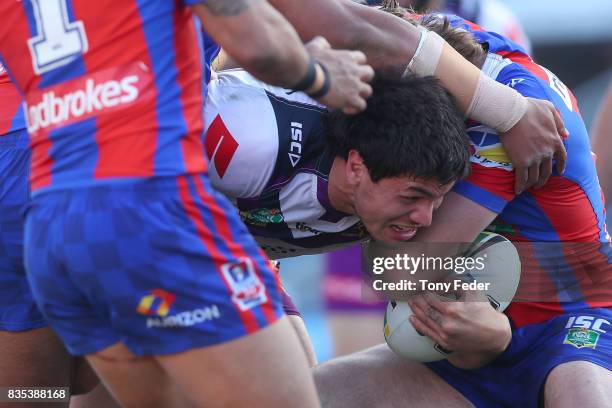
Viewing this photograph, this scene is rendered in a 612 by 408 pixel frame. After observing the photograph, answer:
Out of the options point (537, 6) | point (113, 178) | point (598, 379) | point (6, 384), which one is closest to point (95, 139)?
point (113, 178)

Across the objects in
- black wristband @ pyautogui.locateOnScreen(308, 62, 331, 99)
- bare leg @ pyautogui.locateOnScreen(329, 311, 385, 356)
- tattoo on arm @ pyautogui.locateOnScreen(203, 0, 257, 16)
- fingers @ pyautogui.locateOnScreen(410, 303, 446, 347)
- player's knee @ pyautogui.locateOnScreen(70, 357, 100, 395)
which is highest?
tattoo on arm @ pyautogui.locateOnScreen(203, 0, 257, 16)

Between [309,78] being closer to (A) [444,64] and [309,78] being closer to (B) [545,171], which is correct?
(A) [444,64]

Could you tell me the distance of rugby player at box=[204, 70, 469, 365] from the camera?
11.2 feet

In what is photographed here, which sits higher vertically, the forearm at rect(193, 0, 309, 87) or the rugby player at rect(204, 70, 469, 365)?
the forearm at rect(193, 0, 309, 87)

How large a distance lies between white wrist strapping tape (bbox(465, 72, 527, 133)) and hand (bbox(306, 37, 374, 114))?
0.74m

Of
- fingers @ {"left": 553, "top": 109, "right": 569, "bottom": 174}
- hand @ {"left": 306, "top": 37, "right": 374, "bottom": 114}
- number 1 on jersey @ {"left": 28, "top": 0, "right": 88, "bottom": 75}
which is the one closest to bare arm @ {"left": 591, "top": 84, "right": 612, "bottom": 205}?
fingers @ {"left": 553, "top": 109, "right": 569, "bottom": 174}

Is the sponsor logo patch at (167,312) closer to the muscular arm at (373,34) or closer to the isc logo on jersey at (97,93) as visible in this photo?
the isc logo on jersey at (97,93)

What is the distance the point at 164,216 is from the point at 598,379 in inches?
75.4

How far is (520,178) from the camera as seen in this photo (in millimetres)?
3584

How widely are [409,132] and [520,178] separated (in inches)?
19.0

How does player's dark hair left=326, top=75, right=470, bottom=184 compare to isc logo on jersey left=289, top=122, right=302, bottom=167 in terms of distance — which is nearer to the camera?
player's dark hair left=326, top=75, right=470, bottom=184

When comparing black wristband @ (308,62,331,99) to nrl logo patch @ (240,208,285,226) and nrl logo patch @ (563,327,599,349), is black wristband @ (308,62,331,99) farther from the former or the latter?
nrl logo patch @ (563,327,599,349)

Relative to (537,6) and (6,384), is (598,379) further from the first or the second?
(537,6)

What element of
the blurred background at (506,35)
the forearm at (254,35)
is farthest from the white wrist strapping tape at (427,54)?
the blurred background at (506,35)
